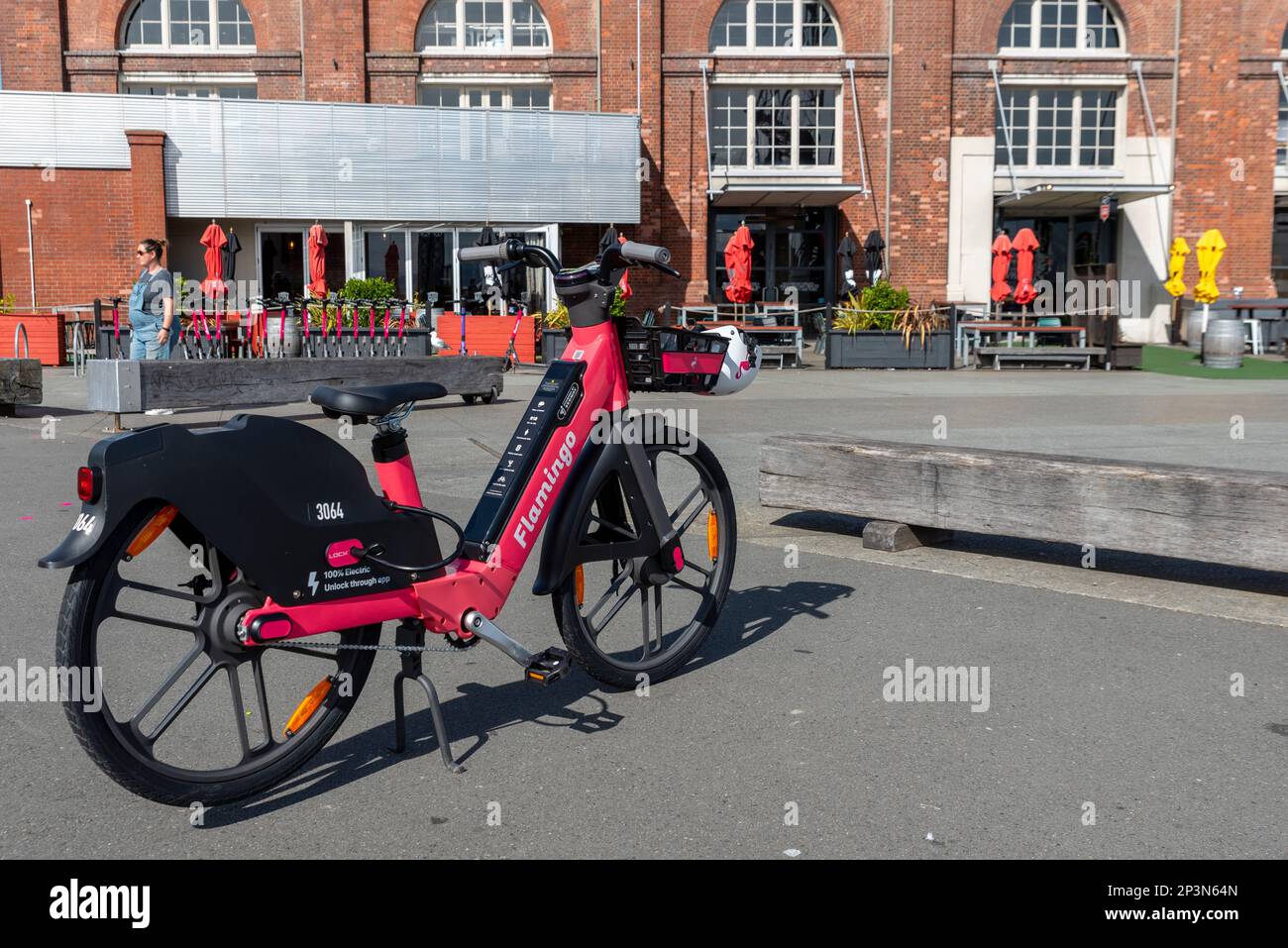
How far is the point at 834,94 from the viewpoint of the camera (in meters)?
29.6

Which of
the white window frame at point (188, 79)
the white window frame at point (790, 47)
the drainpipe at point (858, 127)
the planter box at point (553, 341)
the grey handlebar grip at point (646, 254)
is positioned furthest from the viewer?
the white window frame at point (790, 47)

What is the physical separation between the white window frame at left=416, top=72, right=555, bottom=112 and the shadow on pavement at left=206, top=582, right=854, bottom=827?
83.0 feet

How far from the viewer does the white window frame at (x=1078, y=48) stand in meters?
29.5

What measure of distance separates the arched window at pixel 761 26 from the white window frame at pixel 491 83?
424cm

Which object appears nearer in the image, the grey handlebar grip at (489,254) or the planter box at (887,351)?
the grey handlebar grip at (489,254)

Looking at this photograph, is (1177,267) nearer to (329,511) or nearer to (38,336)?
(38,336)

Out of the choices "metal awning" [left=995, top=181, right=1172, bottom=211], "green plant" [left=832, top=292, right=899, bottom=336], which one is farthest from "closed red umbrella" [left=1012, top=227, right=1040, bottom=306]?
"green plant" [left=832, top=292, right=899, bottom=336]

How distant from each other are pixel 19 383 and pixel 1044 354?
16619 millimetres

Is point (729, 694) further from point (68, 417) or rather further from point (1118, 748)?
point (68, 417)

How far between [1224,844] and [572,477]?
7.17 feet

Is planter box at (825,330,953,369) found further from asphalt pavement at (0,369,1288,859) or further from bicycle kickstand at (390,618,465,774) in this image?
bicycle kickstand at (390,618,465,774)

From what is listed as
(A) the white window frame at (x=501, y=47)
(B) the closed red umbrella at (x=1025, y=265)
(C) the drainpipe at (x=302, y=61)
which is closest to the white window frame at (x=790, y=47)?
(A) the white window frame at (x=501, y=47)

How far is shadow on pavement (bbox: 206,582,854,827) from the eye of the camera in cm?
349

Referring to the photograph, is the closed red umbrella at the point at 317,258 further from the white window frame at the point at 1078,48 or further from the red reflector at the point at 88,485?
the red reflector at the point at 88,485
